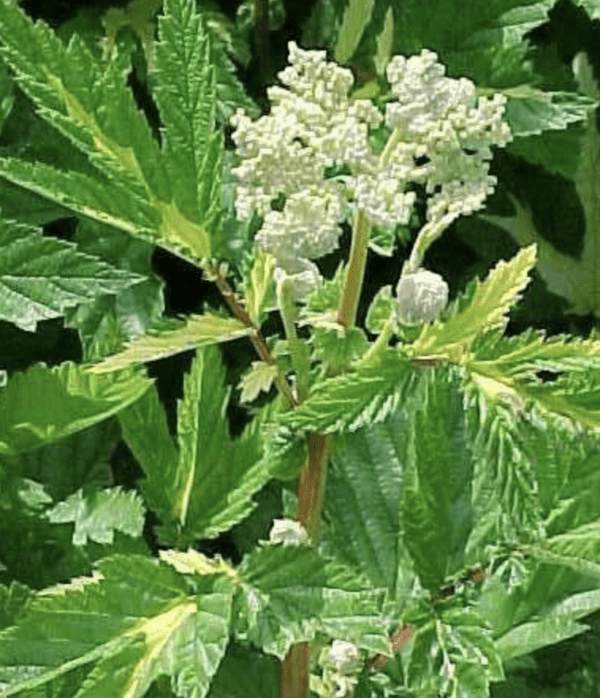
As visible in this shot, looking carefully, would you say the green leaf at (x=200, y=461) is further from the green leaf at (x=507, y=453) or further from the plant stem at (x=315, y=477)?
the green leaf at (x=507, y=453)

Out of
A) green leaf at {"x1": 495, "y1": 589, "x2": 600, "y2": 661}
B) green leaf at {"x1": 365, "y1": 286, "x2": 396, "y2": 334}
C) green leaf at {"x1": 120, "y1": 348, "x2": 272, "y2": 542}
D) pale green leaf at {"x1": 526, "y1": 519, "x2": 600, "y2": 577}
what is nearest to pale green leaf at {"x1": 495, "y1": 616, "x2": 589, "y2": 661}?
green leaf at {"x1": 495, "y1": 589, "x2": 600, "y2": 661}

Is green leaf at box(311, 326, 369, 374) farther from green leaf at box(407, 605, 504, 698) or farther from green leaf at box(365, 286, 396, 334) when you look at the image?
green leaf at box(407, 605, 504, 698)

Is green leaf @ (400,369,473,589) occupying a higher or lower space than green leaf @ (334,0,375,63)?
lower

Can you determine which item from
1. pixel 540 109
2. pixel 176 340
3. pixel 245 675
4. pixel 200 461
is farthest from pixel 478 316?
pixel 540 109

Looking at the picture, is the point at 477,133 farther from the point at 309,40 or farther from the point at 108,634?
the point at 309,40

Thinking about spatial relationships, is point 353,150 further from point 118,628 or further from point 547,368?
point 118,628

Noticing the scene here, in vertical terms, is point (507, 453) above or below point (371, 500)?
above
